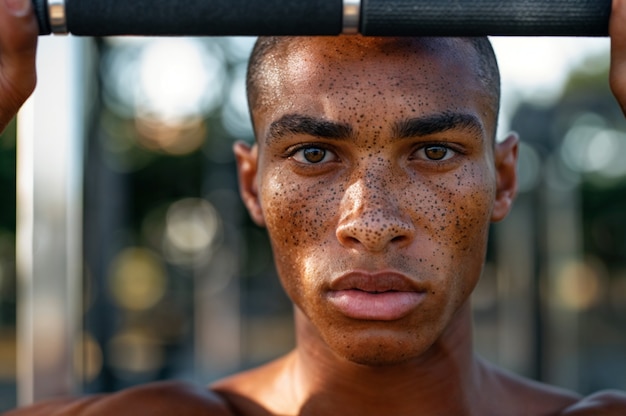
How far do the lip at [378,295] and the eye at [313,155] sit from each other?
0.91ft

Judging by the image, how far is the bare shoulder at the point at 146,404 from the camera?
6.91 ft

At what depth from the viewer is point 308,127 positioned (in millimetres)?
1825

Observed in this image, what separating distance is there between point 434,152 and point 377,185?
0.17 m

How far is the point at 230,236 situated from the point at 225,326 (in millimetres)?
1544

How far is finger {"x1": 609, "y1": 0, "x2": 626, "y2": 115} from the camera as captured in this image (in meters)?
1.39

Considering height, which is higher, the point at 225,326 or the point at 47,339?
the point at 47,339

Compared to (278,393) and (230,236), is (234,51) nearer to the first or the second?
(230,236)

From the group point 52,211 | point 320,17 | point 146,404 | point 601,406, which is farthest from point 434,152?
point 52,211

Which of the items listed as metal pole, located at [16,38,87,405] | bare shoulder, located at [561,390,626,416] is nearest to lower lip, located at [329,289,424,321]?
bare shoulder, located at [561,390,626,416]

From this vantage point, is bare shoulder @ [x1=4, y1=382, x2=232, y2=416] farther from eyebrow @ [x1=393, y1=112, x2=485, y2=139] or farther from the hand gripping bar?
the hand gripping bar

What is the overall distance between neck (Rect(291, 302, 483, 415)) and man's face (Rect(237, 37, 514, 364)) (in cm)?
28

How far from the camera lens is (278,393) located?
226 cm

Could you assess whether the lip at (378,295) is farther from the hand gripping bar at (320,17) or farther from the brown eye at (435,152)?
the hand gripping bar at (320,17)

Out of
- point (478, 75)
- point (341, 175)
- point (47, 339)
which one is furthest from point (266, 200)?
point (47, 339)
